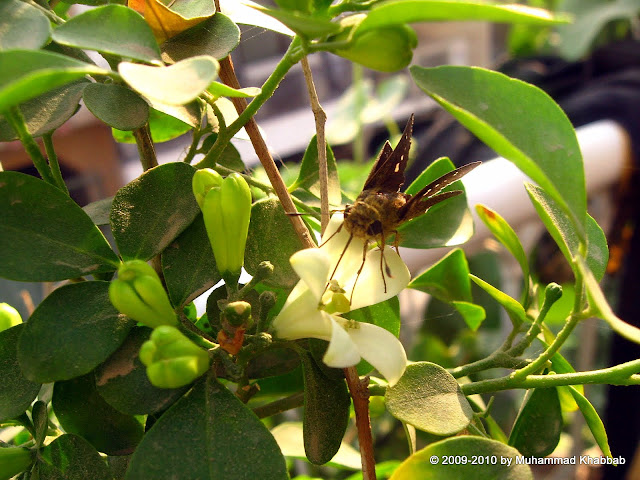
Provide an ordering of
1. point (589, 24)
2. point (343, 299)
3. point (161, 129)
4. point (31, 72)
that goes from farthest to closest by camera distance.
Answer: point (589, 24) → point (161, 129) → point (343, 299) → point (31, 72)

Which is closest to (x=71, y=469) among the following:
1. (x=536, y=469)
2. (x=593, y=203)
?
(x=593, y=203)

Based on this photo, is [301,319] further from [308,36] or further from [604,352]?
[604,352]

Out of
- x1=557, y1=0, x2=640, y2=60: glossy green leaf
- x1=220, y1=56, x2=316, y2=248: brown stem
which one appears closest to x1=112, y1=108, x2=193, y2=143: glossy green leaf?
x1=220, y1=56, x2=316, y2=248: brown stem

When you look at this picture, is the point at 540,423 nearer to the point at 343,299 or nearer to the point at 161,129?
the point at 343,299

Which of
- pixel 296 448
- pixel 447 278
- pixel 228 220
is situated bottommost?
pixel 296 448

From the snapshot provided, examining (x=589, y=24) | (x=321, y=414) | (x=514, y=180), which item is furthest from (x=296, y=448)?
(x=589, y=24)

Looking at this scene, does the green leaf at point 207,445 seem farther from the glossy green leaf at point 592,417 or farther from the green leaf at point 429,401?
the glossy green leaf at point 592,417
